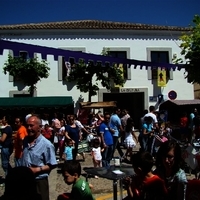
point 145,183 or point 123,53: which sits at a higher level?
point 123,53

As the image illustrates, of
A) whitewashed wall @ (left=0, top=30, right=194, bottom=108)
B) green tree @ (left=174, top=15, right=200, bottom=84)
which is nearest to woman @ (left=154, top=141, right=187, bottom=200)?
green tree @ (left=174, top=15, right=200, bottom=84)

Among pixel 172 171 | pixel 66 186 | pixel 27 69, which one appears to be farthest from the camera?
pixel 27 69

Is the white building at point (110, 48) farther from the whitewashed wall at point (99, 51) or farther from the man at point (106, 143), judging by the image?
the man at point (106, 143)

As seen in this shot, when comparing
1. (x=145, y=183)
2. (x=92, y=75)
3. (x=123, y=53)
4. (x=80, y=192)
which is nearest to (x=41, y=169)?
(x=80, y=192)

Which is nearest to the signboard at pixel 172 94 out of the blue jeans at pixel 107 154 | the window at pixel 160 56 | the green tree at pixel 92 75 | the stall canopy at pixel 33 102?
the window at pixel 160 56

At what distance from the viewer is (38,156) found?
3967 mm

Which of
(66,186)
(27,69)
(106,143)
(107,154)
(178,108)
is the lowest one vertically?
(66,186)

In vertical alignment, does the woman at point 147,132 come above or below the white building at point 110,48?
below

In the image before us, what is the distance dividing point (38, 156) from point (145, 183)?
1445 mm

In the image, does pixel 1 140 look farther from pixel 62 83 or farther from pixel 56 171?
pixel 62 83

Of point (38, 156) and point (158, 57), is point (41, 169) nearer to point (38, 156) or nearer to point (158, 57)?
point (38, 156)

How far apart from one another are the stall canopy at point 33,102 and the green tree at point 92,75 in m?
1.47

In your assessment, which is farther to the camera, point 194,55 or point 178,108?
point 178,108

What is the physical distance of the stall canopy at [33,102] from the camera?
18703 mm
